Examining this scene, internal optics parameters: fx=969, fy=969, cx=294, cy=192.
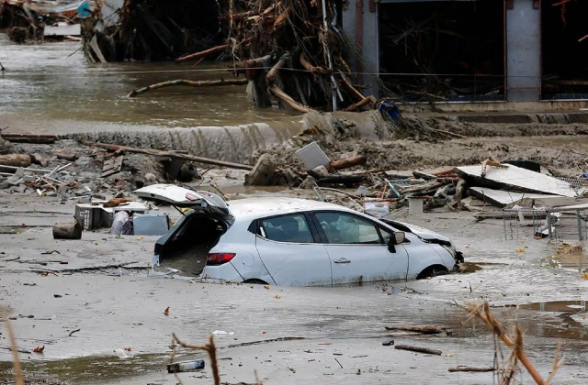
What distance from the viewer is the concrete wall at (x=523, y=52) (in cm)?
2761

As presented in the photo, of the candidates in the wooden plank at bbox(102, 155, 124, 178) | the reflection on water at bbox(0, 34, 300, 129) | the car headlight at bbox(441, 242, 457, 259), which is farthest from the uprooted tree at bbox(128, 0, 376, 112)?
the car headlight at bbox(441, 242, 457, 259)

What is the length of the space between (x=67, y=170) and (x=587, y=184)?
10.6 meters

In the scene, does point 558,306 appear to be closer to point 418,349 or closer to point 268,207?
point 418,349

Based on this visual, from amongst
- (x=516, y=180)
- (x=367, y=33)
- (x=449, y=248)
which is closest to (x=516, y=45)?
(x=367, y=33)

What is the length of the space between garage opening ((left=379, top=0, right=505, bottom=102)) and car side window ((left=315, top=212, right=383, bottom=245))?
16.6m

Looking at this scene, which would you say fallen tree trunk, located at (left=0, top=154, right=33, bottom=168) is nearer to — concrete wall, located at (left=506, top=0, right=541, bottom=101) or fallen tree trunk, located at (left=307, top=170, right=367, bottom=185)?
fallen tree trunk, located at (left=307, top=170, right=367, bottom=185)

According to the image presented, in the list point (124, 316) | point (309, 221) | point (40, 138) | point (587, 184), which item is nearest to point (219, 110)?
point (40, 138)

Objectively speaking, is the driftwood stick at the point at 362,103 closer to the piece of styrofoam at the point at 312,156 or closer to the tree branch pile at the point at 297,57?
the tree branch pile at the point at 297,57

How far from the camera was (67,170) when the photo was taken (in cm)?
2056

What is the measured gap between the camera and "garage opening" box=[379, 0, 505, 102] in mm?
29281

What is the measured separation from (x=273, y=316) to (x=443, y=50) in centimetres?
2404

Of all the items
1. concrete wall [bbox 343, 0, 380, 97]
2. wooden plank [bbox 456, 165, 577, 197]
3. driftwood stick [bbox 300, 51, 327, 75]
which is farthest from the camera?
concrete wall [bbox 343, 0, 380, 97]

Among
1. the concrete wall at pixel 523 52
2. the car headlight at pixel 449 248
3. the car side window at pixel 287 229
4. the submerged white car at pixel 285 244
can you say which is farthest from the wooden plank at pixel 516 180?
the concrete wall at pixel 523 52

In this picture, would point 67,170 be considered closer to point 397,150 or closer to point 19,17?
point 397,150
